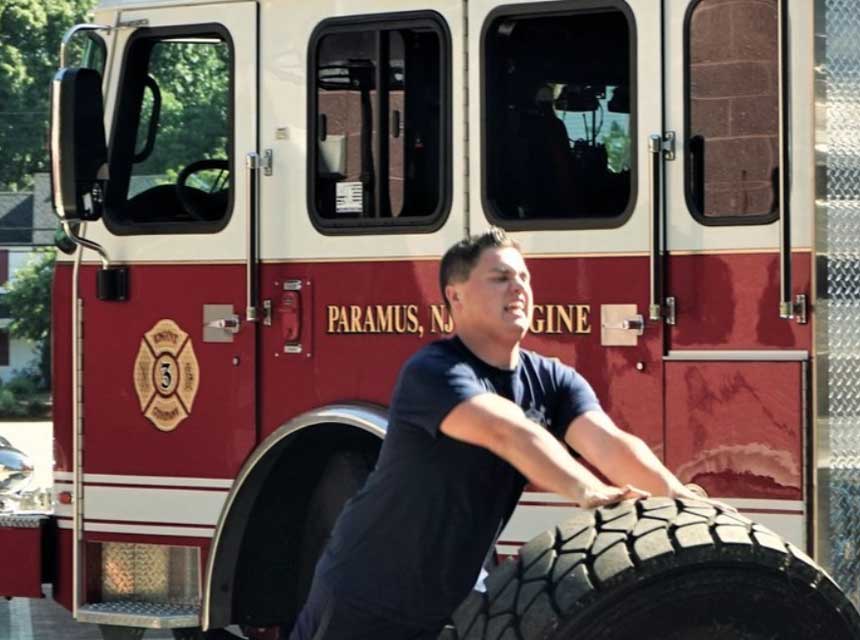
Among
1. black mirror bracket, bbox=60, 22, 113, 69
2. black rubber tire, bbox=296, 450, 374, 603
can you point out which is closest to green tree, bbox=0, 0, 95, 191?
black mirror bracket, bbox=60, 22, 113, 69

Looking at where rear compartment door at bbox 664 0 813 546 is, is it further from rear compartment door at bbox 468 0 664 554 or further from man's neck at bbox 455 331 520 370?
man's neck at bbox 455 331 520 370

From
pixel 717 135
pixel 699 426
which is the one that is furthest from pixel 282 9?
pixel 699 426

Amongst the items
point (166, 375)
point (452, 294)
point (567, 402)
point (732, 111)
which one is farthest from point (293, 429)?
point (452, 294)

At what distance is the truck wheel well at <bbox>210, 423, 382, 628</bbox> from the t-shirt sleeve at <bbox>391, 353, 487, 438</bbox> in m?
2.57

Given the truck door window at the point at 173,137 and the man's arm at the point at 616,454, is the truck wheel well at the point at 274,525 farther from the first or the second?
the man's arm at the point at 616,454

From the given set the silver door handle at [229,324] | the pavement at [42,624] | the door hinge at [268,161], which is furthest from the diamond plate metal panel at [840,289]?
the pavement at [42,624]

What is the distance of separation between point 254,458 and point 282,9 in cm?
164

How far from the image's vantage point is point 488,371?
459 centimetres

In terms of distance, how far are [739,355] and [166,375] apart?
2.29m

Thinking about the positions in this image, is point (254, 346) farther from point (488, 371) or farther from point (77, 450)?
point (488, 371)

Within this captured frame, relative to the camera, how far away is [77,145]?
7.16 meters

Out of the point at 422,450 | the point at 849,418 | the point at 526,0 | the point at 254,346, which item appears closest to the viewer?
the point at 422,450

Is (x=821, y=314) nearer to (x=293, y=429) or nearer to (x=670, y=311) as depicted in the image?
(x=670, y=311)

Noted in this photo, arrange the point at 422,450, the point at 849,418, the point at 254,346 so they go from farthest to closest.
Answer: the point at 254,346 → the point at 849,418 → the point at 422,450
